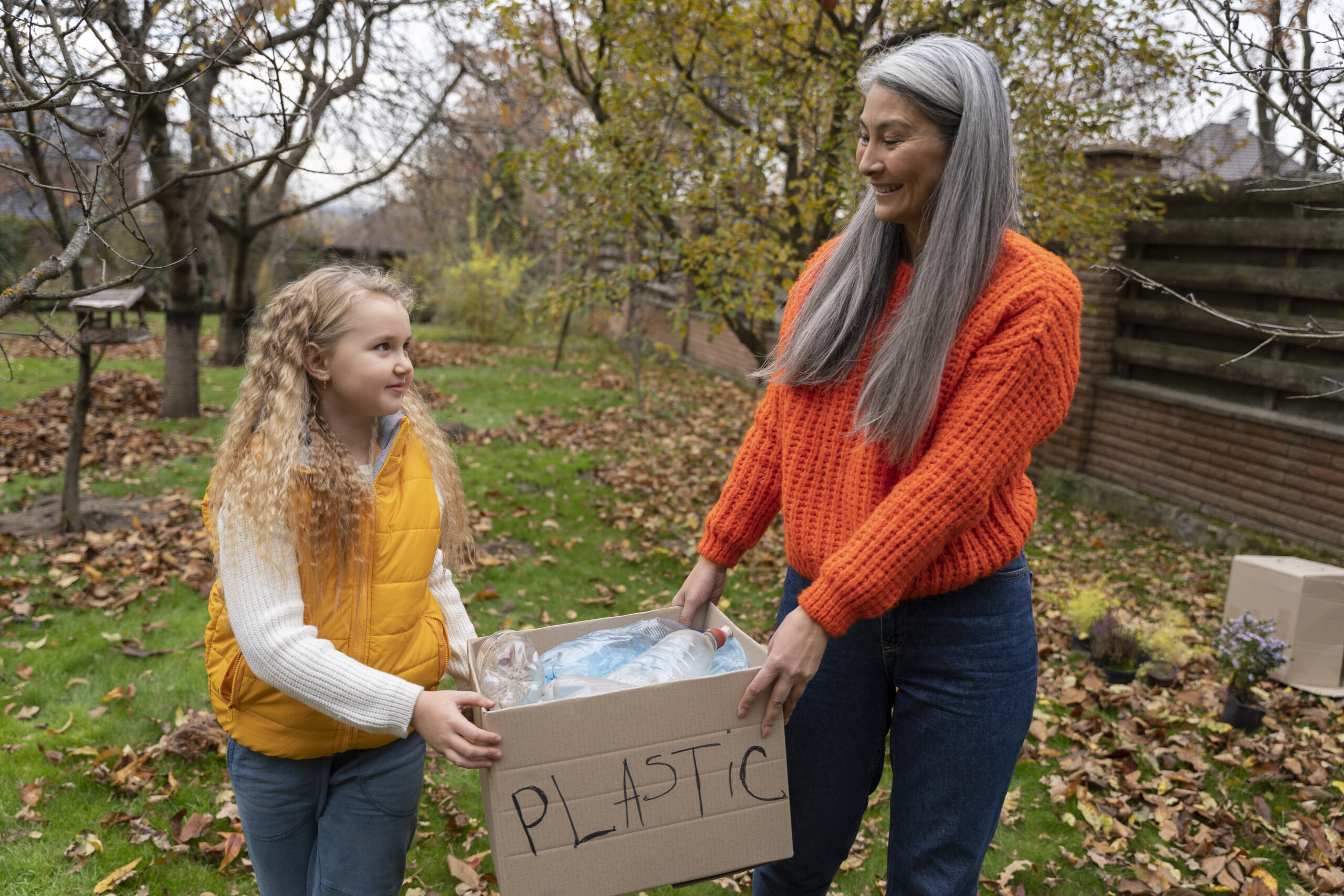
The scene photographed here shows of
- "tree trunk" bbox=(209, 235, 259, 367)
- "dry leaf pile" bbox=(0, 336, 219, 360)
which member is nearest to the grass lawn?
"tree trunk" bbox=(209, 235, 259, 367)

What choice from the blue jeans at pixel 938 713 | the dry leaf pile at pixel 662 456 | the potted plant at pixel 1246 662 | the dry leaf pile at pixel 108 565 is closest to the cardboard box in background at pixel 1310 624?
the potted plant at pixel 1246 662

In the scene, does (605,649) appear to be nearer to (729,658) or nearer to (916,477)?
(729,658)

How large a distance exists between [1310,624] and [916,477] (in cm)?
434

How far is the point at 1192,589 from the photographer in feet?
20.3

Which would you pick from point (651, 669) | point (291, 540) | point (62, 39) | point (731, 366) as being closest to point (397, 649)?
point (291, 540)

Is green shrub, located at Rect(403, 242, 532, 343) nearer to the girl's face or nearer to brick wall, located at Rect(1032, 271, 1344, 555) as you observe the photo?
brick wall, located at Rect(1032, 271, 1344, 555)

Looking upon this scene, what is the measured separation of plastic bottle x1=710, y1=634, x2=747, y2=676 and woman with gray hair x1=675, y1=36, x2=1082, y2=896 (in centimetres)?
13

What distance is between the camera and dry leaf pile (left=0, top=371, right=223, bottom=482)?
7.56m

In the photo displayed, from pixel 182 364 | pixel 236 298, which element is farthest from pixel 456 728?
pixel 236 298

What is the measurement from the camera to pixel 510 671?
1636mm

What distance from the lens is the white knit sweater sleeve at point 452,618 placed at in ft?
6.30

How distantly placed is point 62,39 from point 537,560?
13.8 ft

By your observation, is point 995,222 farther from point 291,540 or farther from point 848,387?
point 291,540

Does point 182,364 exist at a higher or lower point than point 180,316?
lower
